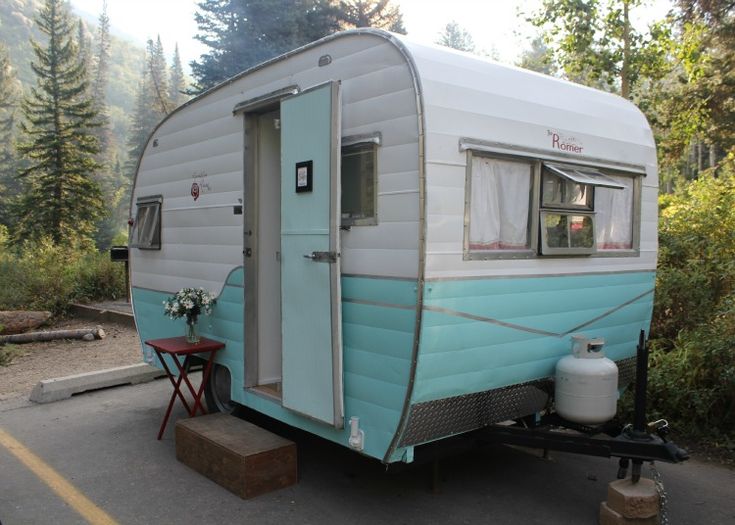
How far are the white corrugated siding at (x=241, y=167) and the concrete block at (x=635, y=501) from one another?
71.9 inches

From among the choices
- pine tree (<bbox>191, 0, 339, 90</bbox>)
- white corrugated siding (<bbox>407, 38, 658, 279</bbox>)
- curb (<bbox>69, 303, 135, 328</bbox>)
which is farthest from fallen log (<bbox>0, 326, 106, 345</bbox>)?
pine tree (<bbox>191, 0, 339, 90</bbox>)

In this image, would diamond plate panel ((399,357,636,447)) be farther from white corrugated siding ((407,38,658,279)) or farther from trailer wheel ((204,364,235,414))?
trailer wheel ((204,364,235,414))

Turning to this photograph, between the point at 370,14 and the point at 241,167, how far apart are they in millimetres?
20146

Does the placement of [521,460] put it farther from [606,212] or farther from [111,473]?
[111,473]

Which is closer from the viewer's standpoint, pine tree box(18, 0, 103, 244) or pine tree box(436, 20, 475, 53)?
pine tree box(18, 0, 103, 244)

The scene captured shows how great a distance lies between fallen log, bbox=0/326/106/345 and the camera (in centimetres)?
1048

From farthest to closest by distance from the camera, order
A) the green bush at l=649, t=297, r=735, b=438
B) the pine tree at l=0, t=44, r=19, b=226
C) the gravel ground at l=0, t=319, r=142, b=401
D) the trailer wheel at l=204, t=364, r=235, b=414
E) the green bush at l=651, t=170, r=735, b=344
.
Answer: the pine tree at l=0, t=44, r=19, b=226 < the gravel ground at l=0, t=319, r=142, b=401 < the green bush at l=651, t=170, r=735, b=344 < the trailer wheel at l=204, t=364, r=235, b=414 < the green bush at l=649, t=297, r=735, b=438

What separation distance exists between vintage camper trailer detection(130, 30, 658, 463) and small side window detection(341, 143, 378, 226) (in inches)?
0.5

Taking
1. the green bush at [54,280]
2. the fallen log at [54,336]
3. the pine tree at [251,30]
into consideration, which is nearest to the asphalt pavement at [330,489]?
the fallen log at [54,336]

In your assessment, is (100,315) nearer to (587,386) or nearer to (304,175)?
(304,175)

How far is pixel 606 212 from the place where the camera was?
15.0ft

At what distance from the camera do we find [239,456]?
13.4 ft

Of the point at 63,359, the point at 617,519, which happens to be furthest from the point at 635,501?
the point at 63,359

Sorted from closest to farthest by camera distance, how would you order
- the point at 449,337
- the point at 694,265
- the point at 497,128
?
the point at 449,337, the point at 497,128, the point at 694,265
